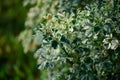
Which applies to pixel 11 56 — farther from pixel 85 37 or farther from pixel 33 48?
pixel 85 37

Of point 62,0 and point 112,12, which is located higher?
point 62,0

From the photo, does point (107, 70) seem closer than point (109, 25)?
No

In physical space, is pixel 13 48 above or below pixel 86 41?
above

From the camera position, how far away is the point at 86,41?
3.28 m

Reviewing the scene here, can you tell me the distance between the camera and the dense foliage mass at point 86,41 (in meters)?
3.18

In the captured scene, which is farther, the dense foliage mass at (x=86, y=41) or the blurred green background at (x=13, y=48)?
the blurred green background at (x=13, y=48)

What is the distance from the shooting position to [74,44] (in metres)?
3.27

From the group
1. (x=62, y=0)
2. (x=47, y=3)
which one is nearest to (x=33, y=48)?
(x=47, y=3)

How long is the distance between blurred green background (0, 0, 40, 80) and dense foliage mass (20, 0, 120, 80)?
2599 mm

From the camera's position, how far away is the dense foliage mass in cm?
318

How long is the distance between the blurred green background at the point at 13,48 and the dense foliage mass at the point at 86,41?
2.60 metres

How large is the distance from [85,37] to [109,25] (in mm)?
214

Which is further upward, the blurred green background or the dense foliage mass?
the blurred green background

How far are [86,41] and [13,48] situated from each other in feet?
12.0
